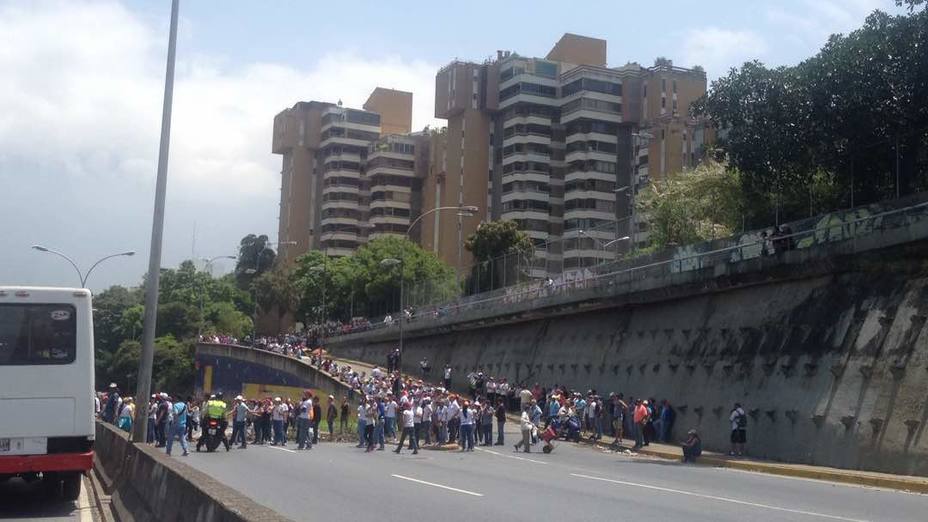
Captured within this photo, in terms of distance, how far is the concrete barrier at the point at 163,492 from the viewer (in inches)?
320

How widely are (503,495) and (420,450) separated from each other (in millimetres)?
12732

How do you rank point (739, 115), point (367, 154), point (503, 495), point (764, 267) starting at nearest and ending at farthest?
point (503, 495) → point (764, 267) → point (739, 115) → point (367, 154)

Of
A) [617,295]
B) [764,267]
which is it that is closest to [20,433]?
[764,267]

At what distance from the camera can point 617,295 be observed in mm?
36562

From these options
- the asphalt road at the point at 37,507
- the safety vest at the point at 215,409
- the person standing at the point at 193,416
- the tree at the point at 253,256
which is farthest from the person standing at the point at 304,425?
the tree at the point at 253,256

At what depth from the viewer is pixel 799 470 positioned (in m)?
22.0

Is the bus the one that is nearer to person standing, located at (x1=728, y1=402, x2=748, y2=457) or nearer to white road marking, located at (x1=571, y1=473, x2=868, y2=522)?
white road marking, located at (x1=571, y1=473, x2=868, y2=522)

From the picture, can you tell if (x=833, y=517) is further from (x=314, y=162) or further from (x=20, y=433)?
(x=314, y=162)

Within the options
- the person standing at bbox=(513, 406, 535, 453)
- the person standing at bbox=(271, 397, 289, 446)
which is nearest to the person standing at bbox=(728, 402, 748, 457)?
the person standing at bbox=(513, 406, 535, 453)

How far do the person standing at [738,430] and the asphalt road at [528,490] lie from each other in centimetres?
196

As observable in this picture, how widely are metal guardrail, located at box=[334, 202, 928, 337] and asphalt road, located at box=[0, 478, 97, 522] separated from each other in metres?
18.8

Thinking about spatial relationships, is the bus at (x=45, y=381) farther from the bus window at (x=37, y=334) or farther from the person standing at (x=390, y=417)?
the person standing at (x=390, y=417)

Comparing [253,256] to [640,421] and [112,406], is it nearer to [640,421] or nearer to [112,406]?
[112,406]

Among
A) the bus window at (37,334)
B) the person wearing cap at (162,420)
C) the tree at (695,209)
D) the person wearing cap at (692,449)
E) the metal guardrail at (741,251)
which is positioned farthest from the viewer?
the tree at (695,209)
